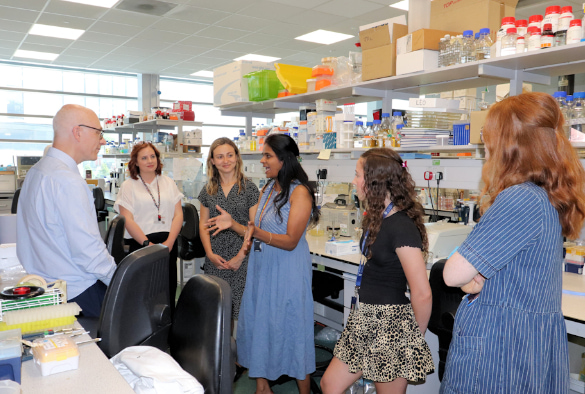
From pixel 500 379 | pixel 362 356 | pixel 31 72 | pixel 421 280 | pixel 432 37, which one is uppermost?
pixel 31 72

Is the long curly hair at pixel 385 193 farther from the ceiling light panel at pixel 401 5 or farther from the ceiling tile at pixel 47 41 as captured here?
the ceiling tile at pixel 47 41

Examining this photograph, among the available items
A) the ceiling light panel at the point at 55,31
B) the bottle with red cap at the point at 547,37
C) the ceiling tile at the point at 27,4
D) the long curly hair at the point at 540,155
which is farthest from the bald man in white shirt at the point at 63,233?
the ceiling light panel at the point at 55,31

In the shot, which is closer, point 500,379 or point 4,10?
point 500,379

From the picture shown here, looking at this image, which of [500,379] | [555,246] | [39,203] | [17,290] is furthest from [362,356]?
[39,203]

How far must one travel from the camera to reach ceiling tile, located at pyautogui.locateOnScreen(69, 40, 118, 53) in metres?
7.56

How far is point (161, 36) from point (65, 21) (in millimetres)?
1369

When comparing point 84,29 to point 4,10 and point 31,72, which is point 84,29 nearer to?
point 4,10

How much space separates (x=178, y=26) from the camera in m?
6.59

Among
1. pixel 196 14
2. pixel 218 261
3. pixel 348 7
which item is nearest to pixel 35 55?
pixel 196 14

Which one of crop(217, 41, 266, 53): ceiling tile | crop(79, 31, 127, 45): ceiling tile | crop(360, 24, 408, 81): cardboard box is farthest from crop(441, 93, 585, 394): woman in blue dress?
crop(79, 31, 127, 45): ceiling tile

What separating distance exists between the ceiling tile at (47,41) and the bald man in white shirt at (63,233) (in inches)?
257

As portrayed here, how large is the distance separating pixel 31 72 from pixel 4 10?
12.5ft

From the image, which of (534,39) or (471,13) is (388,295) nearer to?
(534,39)

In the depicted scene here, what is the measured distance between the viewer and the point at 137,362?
1.10 metres
